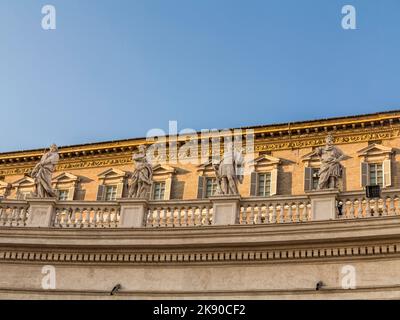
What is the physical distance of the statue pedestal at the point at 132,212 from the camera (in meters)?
25.2

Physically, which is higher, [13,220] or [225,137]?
[225,137]

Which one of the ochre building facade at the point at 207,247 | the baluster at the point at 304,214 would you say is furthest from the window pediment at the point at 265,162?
the baluster at the point at 304,214

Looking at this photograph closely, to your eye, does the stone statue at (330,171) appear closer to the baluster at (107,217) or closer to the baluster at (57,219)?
the baluster at (107,217)

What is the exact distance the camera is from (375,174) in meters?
41.5

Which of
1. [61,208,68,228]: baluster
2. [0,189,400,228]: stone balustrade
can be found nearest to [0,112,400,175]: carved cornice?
Result: [0,189,400,228]: stone balustrade

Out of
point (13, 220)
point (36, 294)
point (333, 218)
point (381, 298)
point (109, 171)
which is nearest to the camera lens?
point (381, 298)

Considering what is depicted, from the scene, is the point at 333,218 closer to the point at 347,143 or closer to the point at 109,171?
the point at 347,143

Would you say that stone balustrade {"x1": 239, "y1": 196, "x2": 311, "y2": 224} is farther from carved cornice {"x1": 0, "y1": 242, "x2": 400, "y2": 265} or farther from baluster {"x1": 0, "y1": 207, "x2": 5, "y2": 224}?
baluster {"x1": 0, "y1": 207, "x2": 5, "y2": 224}

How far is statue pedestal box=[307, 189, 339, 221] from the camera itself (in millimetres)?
23391

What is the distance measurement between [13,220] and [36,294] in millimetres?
2912

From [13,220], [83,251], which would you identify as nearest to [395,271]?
[83,251]

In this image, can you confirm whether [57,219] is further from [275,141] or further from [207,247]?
[275,141]

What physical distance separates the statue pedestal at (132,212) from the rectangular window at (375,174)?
18939 mm
